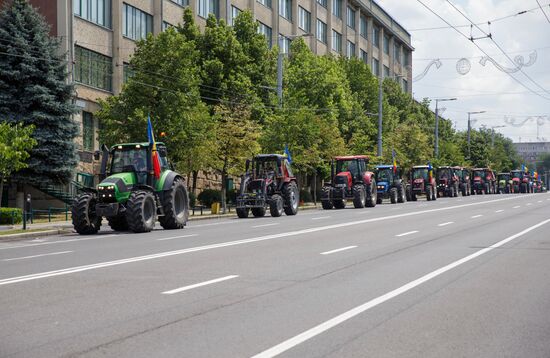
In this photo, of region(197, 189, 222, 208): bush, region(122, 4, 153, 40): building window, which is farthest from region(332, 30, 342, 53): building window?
region(197, 189, 222, 208): bush

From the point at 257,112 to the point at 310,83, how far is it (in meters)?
7.84

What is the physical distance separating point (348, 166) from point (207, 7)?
57.8 feet

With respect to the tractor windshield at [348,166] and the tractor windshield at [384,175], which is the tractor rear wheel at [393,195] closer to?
the tractor windshield at [384,175]

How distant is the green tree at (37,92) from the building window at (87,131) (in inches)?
242

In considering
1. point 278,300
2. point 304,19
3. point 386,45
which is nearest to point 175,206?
point 278,300

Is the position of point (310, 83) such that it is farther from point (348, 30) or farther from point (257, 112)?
point (348, 30)

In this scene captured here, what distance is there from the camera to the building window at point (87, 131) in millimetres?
39062

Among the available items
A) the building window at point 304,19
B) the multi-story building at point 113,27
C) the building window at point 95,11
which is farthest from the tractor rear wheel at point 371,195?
the building window at point 304,19

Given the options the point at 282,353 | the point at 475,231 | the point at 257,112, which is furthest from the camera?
the point at 257,112

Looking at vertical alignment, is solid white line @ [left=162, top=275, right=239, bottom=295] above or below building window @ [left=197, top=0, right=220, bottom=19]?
below

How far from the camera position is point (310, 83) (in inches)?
1967

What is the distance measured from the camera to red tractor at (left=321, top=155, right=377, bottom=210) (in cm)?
3922

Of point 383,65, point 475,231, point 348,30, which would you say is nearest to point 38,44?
point 475,231

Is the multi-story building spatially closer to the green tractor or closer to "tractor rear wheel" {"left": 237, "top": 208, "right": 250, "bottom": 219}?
"tractor rear wheel" {"left": 237, "top": 208, "right": 250, "bottom": 219}
